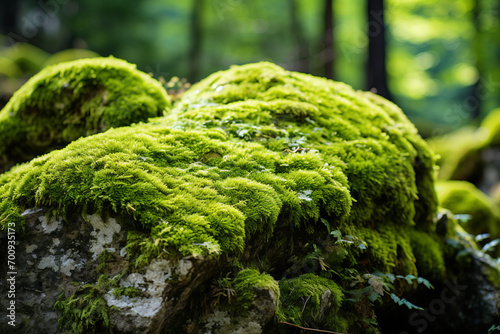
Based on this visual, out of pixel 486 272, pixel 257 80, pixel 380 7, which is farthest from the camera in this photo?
pixel 380 7

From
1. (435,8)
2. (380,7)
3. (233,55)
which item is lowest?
(233,55)

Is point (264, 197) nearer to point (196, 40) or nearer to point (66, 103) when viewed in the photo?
point (66, 103)

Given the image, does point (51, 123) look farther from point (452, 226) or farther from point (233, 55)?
point (233, 55)

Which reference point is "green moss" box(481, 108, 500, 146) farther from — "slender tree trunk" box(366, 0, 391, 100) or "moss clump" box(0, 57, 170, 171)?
"moss clump" box(0, 57, 170, 171)

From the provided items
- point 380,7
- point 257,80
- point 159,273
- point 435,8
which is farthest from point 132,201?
point 435,8

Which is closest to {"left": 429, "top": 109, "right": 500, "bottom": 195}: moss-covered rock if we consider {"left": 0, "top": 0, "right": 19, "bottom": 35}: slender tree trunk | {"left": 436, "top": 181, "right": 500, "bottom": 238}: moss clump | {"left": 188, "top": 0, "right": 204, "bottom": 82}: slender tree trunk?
{"left": 436, "top": 181, "right": 500, "bottom": 238}: moss clump

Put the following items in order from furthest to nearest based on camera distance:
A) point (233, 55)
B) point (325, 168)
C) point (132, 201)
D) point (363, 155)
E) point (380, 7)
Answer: point (233, 55), point (380, 7), point (363, 155), point (325, 168), point (132, 201)

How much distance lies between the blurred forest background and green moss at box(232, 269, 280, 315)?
1153 centimetres

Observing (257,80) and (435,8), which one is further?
(435,8)

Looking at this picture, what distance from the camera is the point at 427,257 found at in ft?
11.8

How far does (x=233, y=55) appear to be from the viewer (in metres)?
23.8

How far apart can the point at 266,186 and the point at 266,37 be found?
884 inches

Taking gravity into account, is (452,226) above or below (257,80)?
below

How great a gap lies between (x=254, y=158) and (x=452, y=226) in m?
2.69
